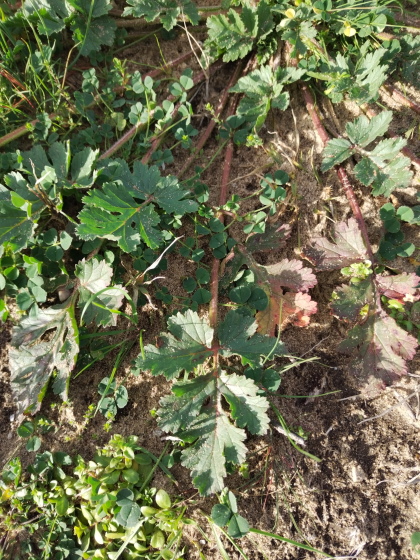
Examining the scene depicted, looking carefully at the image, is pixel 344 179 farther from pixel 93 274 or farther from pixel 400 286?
pixel 93 274

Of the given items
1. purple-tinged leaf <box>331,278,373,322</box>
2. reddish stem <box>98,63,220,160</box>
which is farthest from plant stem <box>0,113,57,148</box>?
purple-tinged leaf <box>331,278,373,322</box>

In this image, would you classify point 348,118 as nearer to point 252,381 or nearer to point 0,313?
point 252,381

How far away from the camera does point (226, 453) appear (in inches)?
82.0

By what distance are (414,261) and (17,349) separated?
2034 millimetres

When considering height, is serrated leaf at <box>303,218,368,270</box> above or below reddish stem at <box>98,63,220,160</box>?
below

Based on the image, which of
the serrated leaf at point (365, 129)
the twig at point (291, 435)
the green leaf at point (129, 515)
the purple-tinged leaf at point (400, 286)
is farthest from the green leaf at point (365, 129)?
the green leaf at point (129, 515)

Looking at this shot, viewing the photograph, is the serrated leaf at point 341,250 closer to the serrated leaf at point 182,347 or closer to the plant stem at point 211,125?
the serrated leaf at point 182,347

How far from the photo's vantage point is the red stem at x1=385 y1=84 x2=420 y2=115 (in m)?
2.71

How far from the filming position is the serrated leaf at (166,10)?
261cm

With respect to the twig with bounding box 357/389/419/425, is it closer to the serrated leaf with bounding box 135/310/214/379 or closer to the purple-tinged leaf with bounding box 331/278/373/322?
the purple-tinged leaf with bounding box 331/278/373/322

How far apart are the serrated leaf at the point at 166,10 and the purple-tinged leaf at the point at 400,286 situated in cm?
169

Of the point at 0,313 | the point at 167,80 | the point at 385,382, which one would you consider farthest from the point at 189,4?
the point at 385,382

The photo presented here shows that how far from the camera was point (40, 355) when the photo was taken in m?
2.33

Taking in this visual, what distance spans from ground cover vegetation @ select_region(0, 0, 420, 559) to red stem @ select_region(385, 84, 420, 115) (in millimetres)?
18
